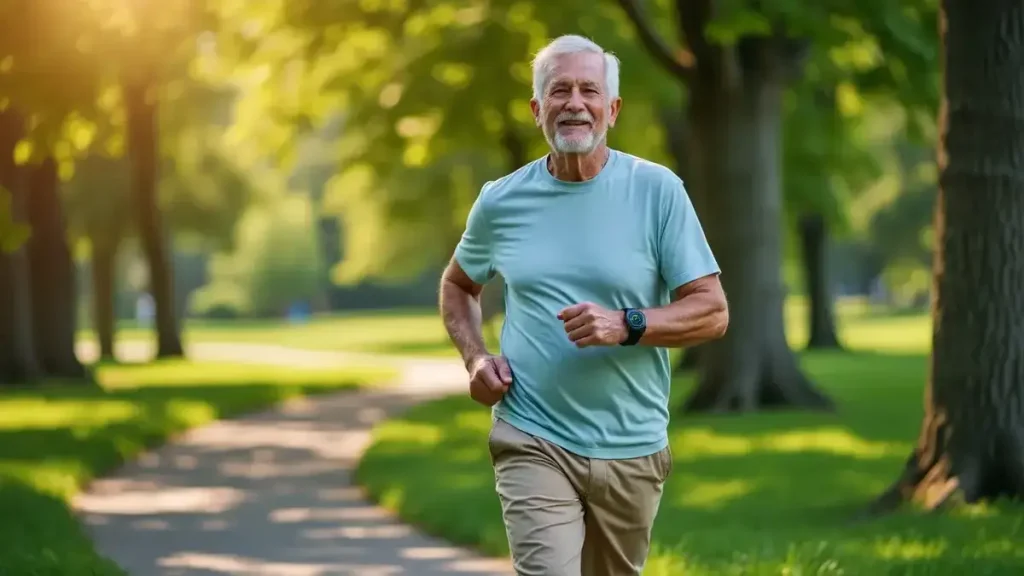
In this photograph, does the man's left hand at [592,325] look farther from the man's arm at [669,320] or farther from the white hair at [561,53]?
the white hair at [561,53]

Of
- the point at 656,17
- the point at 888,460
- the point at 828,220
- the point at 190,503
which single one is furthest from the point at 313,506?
the point at 828,220

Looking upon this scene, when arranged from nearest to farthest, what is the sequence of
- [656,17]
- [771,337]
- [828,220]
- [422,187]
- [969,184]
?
[969,184] < [771,337] < [656,17] < [828,220] < [422,187]

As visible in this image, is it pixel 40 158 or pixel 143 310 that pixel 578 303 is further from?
pixel 143 310

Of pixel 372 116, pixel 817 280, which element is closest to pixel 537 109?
pixel 372 116

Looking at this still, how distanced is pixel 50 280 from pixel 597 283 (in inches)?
922

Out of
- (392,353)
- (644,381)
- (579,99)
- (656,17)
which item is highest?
(656,17)

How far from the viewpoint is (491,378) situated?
432 centimetres

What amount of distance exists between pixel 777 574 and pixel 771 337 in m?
10.4

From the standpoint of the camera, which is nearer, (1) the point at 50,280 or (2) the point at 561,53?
(2) the point at 561,53

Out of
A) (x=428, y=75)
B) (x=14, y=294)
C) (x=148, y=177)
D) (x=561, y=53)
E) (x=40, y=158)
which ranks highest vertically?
(x=428, y=75)

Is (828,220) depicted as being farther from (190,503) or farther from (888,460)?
Result: (190,503)

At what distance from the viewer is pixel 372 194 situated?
4253 centimetres

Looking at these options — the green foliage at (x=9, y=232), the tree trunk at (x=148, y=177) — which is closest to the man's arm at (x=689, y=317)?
the green foliage at (x=9, y=232)

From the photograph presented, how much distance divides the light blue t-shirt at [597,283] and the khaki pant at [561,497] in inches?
1.5
